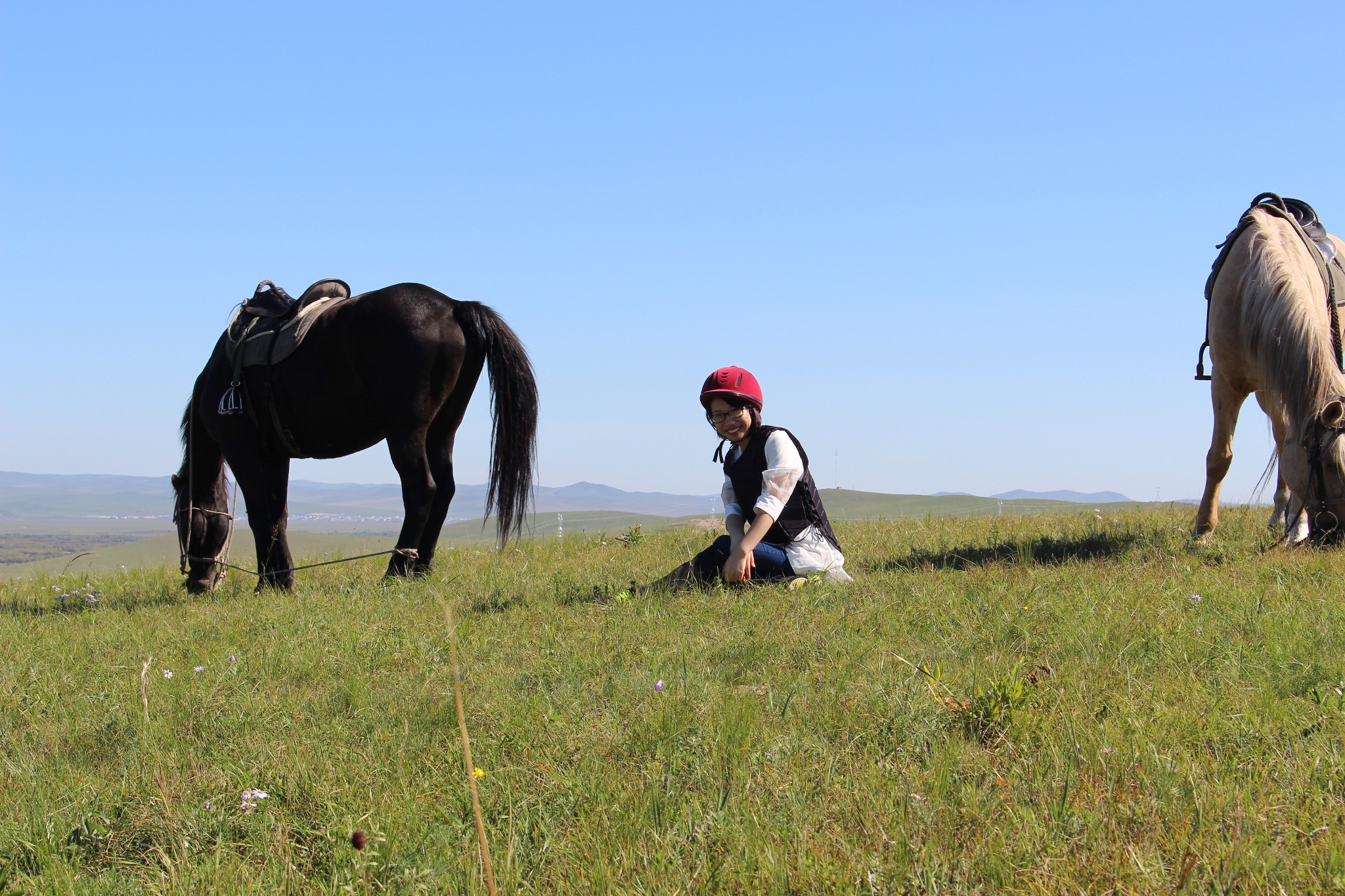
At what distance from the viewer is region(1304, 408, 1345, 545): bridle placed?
6.14 metres

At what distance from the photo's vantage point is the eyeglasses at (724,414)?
6.20 meters

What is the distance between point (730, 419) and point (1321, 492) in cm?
377

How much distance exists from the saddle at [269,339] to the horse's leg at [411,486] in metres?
1.17

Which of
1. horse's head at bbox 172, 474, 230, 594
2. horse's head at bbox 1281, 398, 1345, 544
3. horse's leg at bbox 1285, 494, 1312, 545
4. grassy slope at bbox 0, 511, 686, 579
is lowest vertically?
grassy slope at bbox 0, 511, 686, 579

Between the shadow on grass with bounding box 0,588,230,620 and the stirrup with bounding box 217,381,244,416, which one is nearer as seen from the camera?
the shadow on grass with bounding box 0,588,230,620

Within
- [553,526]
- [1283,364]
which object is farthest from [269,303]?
[553,526]

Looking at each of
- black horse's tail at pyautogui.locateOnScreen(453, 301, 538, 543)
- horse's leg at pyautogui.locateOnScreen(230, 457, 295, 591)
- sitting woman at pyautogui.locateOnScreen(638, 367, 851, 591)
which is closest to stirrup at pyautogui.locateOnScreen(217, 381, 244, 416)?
horse's leg at pyautogui.locateOnScreen(230, 457, 295, 591)

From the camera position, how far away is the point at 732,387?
6.16 metres

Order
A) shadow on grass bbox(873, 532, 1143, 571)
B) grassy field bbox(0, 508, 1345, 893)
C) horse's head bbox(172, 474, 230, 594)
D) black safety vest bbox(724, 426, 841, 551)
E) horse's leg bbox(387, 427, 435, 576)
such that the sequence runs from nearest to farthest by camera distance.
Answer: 1. grassy field bbox(0, 508, 1345, 893)
2. black safety vest bbox(724, 426, 841, 551)
3. shadow on grass bbox(873, 532, 1143, 571)
4. horse's leg bbox(387, 427, 435, 576)
5. horse's head bbox(172, 474, 230, 594)

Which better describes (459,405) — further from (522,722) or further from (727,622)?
(522,722)

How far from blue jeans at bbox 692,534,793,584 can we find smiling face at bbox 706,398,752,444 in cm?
67

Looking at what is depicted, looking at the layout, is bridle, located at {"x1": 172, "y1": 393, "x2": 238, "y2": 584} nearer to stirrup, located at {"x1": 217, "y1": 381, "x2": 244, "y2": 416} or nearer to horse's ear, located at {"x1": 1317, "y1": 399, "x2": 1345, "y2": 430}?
stirrup, located at {"x1": 217, "y1": 381, "x2": 244, "y2": 416}

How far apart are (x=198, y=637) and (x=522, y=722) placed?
10.5 ft

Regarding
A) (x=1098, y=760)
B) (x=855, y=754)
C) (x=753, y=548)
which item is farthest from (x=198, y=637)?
(x=1098, y=760)
